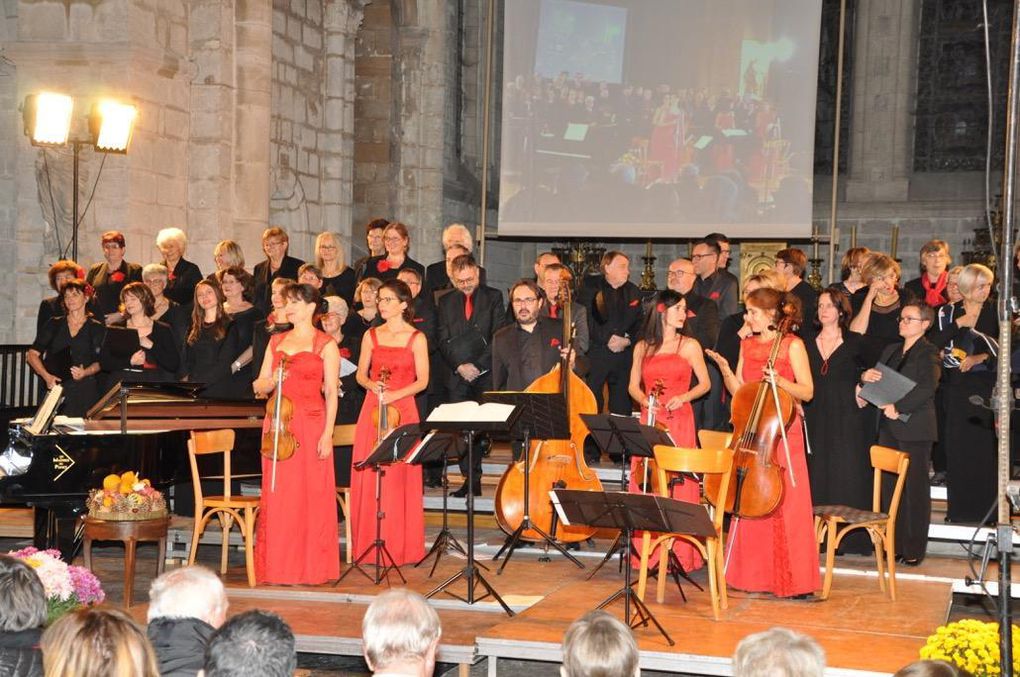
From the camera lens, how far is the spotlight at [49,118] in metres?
9.71

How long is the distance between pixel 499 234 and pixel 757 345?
21.5 ft

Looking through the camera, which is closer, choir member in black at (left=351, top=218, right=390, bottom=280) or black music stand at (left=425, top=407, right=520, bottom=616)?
black music stand at (left=425, top=407, right=520, bottom=616)

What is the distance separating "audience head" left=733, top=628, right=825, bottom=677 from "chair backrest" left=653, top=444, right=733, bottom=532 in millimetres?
3094

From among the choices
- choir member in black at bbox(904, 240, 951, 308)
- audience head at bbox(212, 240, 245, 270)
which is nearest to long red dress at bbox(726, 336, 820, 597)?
choir member in black at bbox(904, 240, 951, 308)

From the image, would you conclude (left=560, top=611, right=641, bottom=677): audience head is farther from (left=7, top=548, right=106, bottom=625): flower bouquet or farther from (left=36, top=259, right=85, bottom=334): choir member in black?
(left=36, top=259, right=85, bottom=334): choir member in black

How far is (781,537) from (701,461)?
0.87m

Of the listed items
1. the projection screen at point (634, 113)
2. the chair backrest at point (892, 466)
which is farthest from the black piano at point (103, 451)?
→ the projection screen at point (634, 113)

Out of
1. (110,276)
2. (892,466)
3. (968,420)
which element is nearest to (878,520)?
(892,466)

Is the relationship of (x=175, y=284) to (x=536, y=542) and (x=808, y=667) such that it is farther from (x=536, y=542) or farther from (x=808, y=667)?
(x=808, y=667)

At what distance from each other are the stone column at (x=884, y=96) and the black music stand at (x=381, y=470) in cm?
1106

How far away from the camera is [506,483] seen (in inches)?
299

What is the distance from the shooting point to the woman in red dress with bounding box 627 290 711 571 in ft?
24.1

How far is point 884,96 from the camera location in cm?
1697

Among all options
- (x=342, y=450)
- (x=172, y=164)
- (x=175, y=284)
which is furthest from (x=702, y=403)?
(x=172, y=164)
